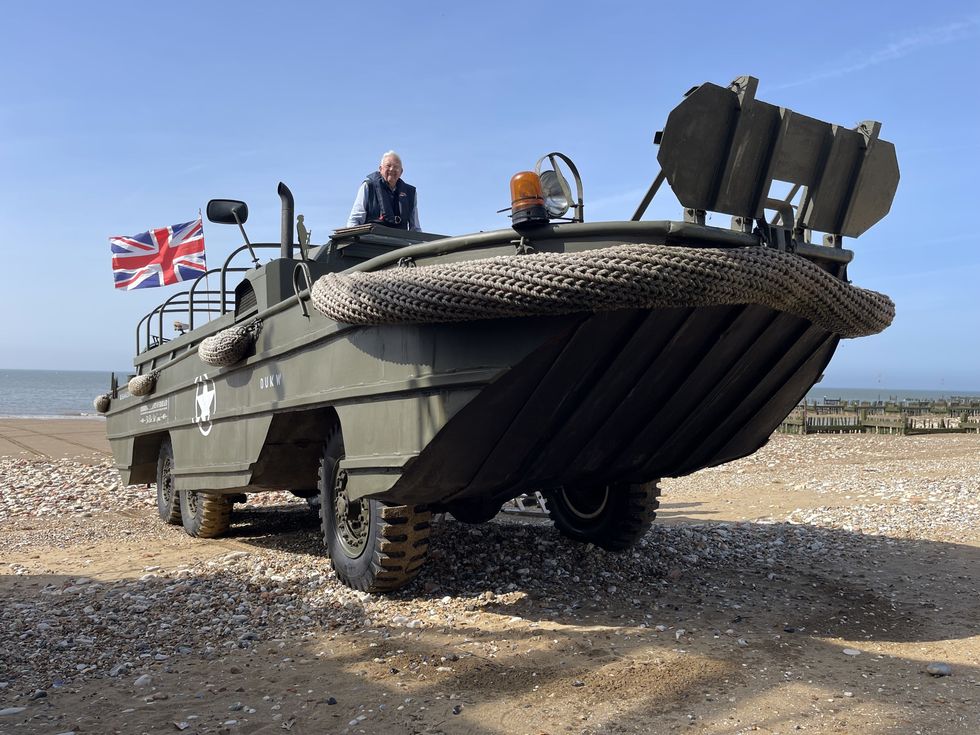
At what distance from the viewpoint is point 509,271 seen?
10.7 feet

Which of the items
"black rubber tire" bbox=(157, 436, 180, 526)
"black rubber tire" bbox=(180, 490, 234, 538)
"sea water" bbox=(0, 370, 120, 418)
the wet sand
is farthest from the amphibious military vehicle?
"sea water" bbox=(0, 370, 120, 418)

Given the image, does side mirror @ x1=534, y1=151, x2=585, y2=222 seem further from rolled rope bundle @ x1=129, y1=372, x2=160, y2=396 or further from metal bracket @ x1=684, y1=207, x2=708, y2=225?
rolled rope bundle @ x1=129, y1=372, x2=160, y2=396

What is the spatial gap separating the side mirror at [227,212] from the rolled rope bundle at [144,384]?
104 inches

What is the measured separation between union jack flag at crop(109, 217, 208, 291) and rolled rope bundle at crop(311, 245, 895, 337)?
6.02 metres

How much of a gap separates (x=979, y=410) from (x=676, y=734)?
29.1 metres

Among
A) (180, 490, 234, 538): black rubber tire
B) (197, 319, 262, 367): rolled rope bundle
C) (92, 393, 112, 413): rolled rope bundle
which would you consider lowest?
(180, 490, 234, 538): black rubber tire

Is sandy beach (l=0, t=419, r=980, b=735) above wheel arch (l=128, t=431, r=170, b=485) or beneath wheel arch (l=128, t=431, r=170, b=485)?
beneath

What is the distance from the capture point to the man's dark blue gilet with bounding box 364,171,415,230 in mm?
5445

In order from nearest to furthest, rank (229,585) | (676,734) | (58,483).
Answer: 1. (676,734)
2. (229,585)
3. (58,483)

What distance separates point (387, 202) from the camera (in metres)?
5.52

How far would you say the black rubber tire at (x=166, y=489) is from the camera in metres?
7.72

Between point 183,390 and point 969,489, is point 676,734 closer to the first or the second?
point 183,390

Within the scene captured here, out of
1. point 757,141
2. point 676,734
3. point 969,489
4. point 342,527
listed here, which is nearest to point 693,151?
point 757,141

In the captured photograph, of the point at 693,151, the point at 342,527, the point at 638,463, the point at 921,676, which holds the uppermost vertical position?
the point at 693,151
